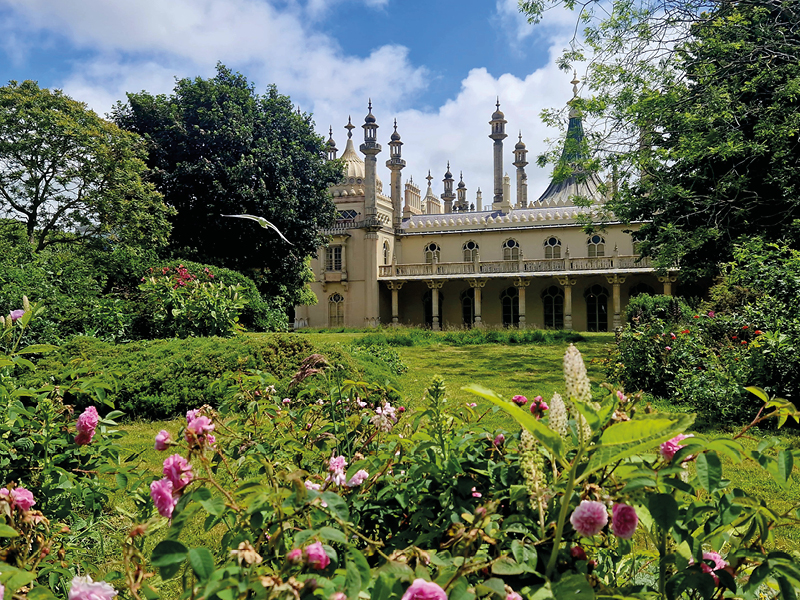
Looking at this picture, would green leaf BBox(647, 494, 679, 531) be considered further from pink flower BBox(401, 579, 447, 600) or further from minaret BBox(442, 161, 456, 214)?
minaret BBox(442, 161, 456, 214)

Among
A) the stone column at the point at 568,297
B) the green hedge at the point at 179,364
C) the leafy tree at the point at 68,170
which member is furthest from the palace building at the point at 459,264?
the green hedge at the point at 179,364

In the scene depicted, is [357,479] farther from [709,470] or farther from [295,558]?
[709,470]

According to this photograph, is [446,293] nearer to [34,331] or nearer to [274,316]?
[274,316]

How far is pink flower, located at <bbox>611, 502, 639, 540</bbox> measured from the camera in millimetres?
1135

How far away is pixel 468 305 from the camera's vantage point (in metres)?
29.6

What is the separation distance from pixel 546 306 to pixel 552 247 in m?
3.00

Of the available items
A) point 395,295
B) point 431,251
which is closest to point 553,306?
point 431,251

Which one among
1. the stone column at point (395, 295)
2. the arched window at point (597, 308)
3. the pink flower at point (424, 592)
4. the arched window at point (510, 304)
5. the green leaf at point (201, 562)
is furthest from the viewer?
the arched window at point (510, 304)

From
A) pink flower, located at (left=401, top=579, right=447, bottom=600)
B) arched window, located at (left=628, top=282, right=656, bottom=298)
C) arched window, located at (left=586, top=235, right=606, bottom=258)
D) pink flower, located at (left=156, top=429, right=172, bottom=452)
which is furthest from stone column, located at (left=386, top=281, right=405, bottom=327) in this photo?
pink flower, located at (left=401, top=579, right=447, bottom=600)

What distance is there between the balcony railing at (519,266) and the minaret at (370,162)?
122 inches

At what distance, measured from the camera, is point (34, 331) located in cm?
747

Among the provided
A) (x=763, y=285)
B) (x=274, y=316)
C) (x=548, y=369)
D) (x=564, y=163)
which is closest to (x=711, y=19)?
(x=564, y=163)

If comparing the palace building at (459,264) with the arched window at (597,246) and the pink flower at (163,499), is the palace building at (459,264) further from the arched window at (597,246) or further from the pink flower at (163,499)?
the pink flower at (163,499)

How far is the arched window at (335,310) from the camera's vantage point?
2945cm
